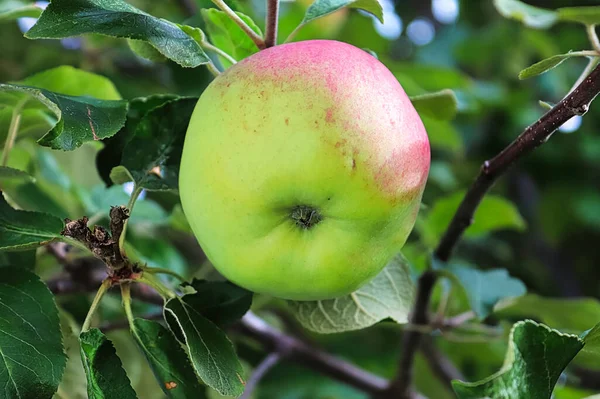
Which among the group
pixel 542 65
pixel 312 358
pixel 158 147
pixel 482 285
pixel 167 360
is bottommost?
pixel 312 358

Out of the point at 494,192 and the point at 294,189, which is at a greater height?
the point at 294,189

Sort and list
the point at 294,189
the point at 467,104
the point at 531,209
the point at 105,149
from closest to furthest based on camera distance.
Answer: the point at 294,189 → the point at 105,149 → the point at 467,104 → the point at 531,209

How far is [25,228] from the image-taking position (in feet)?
1.84

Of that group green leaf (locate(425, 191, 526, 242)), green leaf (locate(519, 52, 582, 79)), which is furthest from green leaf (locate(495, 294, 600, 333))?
green leaf (locate(519, 52, 582, 79))

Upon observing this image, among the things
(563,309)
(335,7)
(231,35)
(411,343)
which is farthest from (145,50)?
(563,309)

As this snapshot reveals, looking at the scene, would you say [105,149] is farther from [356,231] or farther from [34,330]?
[356,231]

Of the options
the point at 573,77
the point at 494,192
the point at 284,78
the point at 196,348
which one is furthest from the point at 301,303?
the point at 573,77

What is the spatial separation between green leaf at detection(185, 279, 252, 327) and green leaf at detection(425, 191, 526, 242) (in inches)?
22.1

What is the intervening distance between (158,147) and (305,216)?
0.66ft

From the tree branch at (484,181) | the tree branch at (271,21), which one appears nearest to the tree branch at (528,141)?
the tree branch at (484,181)

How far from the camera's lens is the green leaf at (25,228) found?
538mm

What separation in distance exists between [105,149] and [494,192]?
1.38 metres

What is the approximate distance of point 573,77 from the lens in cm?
181

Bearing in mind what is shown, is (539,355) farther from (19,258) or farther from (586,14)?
(19,258)
